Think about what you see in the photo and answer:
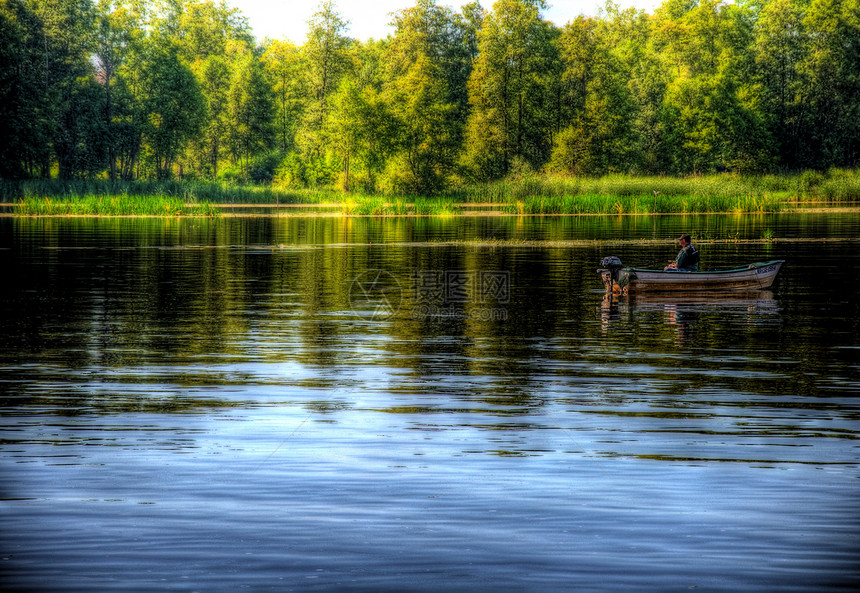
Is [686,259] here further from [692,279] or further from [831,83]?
[831,83]

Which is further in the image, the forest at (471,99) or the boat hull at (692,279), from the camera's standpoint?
the forest at (471,99)

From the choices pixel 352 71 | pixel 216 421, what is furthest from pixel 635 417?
pixel 352 71

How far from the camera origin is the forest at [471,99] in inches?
4077

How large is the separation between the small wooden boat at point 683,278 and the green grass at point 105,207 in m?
52.2

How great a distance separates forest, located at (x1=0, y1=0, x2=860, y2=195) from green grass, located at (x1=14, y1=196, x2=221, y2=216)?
21.4 m

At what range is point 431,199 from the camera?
315 feet

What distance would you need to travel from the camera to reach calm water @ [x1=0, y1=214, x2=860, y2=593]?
7492 mm

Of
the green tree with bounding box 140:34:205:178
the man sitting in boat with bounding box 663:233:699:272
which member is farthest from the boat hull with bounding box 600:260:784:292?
the green tree with bounding box 140:34:205:178

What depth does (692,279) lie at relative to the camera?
89.6 ft

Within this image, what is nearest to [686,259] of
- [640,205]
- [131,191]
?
[640,205]

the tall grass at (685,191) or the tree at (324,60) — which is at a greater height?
the tree at (324,60)

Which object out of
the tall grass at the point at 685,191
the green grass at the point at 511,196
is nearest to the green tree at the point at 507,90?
the green grass at the point at 511,196

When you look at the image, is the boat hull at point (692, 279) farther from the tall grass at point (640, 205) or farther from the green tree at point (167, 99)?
the green tree at point (167, 99)

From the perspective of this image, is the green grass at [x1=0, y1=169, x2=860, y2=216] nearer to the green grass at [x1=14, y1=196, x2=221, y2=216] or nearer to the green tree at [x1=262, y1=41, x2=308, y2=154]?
the green grass at [x1=14, y1=196, x2=221, y2=216]
